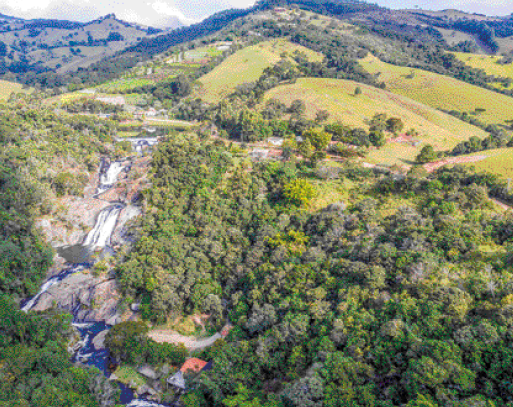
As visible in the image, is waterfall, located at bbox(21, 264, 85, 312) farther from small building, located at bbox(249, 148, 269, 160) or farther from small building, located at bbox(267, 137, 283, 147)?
small building, located at bbox(267, 137, 283, 147)

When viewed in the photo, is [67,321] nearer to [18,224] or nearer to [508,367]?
[18,224]

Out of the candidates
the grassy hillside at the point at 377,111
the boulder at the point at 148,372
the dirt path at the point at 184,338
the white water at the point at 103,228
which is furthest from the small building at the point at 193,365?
the grassy hillside at the point at 377,111

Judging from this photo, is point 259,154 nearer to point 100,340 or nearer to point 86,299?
point 86,299

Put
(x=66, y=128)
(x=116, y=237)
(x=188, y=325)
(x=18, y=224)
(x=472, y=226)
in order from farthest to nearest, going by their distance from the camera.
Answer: (x=66, y=128), (x=116, y=237), (x=18, y=224), (x=188, y=325), (x=472, y=226)

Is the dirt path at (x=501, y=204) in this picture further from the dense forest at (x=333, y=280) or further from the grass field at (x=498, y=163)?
the grass field at (x=498, y=163)

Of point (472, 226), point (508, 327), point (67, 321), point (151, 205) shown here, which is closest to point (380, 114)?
point (472, 226)

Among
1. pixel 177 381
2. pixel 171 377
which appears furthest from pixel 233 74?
pixel 177 381

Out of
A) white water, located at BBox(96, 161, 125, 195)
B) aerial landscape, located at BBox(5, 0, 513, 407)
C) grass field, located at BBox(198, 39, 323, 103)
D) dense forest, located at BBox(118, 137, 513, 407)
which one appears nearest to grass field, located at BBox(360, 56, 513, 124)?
aerial landscape, located at BBox(5, 0, 513, 407)
